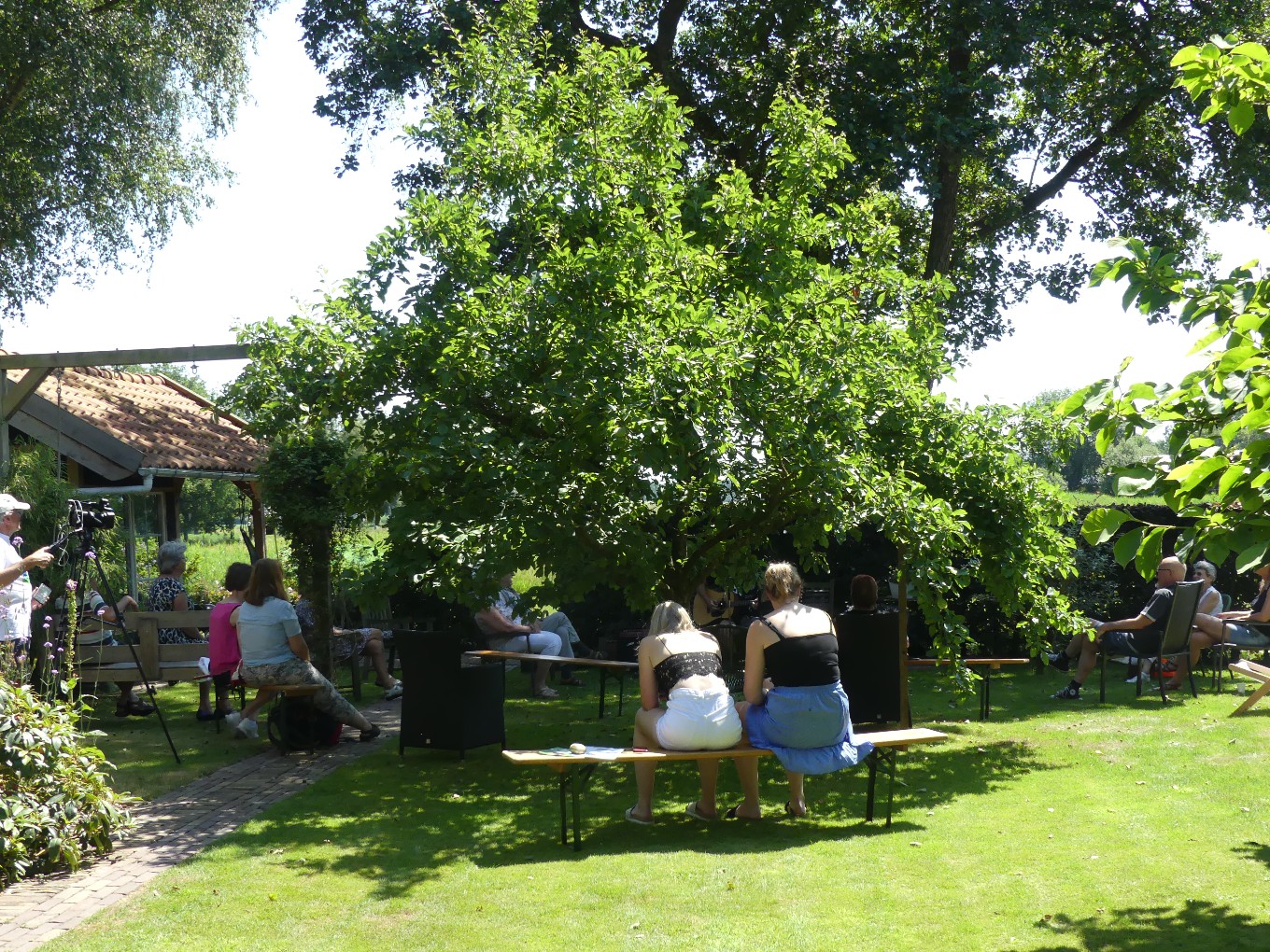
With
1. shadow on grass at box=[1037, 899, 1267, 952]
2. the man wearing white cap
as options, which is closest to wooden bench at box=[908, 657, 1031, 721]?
shadow on grass at box=[1037, 899, 1267, 952]

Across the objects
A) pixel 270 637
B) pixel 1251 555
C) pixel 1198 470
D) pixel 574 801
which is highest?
pixel 1198 470

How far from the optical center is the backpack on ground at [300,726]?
9.51 metres

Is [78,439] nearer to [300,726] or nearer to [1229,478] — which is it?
[300,726]

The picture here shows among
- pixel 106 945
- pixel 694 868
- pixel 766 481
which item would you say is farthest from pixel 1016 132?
pixel 106 945

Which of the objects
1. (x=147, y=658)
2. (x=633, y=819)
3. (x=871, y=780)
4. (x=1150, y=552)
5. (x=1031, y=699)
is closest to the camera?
(x=1150, y=552)

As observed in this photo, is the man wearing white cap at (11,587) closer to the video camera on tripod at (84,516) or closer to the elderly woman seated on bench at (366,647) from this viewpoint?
the video camera on tripod at (84,516)

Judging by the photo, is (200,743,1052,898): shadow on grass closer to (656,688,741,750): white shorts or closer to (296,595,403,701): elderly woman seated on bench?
(656,688,741,750): white shorts

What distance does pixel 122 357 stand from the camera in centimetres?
1303

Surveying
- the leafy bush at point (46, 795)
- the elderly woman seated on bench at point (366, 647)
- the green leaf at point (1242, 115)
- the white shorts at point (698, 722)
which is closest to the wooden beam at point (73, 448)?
the elderly woman seated on bench at point (366, 647)

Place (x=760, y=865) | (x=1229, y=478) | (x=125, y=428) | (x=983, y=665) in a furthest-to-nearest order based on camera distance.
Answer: (x=125, y=428) < (x=983, y=665) < (x=760, y=865) < (x=1229, y=478)

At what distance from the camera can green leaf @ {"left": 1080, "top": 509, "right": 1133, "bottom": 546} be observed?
12.8 ft

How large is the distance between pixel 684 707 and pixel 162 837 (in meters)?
3.03

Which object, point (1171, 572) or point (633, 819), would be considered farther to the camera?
point (1171, 572)

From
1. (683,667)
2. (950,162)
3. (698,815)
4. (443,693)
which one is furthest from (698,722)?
(950,162)
